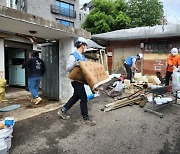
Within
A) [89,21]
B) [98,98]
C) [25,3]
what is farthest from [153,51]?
[25,3]

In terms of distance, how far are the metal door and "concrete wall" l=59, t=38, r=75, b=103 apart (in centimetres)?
26

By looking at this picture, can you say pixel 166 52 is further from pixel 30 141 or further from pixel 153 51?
pixel 30 141

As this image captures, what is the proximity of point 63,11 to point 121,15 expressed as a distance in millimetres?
11127

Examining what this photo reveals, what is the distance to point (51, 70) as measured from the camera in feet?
21.9

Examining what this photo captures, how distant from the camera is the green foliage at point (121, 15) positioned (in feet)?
68.1

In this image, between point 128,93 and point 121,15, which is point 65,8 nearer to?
point 121,15

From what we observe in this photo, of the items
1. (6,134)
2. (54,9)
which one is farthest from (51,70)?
(54,9)

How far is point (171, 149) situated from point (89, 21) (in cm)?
2011

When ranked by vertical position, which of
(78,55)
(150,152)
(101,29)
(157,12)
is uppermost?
(157,12)

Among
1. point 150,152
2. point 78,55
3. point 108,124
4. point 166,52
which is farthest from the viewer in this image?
point 166,52

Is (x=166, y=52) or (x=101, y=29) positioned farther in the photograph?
(x=101, y=29)

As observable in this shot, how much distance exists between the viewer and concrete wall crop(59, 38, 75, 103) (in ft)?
19.4

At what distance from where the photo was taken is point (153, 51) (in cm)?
1259

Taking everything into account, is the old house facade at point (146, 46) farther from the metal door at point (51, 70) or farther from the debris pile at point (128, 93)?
the metal door at point (51, 70)
